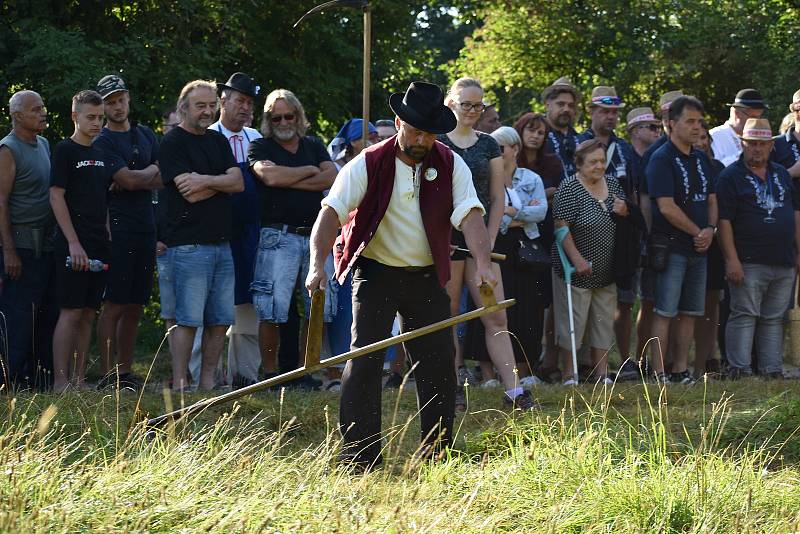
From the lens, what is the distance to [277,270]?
9609 millimetres

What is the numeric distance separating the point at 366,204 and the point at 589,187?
3861 mm

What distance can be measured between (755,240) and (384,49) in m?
9.75

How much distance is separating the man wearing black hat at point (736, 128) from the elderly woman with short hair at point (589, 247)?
2007 millimetres

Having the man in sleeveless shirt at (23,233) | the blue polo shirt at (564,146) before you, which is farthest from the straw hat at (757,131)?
the man in sleeveless shirt at (23,233)

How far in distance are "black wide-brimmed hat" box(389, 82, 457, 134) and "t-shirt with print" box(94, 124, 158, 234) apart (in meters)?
3.27

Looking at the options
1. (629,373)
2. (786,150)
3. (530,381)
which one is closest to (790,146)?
(786,150)

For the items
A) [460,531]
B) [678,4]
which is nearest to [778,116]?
[678,4]

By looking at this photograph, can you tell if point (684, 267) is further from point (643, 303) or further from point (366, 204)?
point (366, 204)

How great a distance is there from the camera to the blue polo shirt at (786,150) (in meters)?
11.8

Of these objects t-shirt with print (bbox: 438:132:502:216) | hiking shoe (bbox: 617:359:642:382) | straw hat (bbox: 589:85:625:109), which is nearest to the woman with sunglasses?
t-shirt with print (bbox: 438:132:502:216)

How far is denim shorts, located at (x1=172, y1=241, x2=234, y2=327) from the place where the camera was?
927cm

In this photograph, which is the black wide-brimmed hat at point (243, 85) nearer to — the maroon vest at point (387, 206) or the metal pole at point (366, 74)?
the metal pole at point (366, 74)

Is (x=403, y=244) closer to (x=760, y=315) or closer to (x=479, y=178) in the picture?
(x=479, y=178)

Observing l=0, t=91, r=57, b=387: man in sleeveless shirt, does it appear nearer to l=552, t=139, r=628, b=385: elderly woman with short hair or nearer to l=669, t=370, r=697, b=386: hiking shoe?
l=552, t=139, r=628, b=385: elderly woman with short hair
